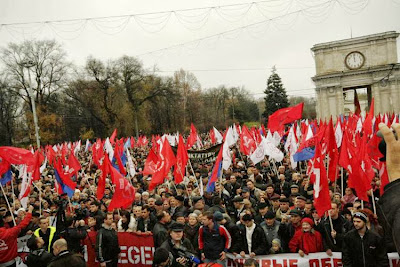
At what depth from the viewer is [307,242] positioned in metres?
6.08

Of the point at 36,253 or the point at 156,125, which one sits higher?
the point at 156,125

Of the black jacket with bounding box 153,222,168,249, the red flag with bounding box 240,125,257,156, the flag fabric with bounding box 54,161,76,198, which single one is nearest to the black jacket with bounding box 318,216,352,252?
the black jacket with bounding box 153,222,168,249

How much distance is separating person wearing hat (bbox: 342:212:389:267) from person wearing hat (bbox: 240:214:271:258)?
4.73 ft

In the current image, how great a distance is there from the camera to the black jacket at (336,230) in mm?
6108

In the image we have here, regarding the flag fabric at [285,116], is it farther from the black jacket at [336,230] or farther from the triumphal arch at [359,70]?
the triumphal arch at [359,70]

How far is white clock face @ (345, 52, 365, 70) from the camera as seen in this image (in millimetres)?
44219

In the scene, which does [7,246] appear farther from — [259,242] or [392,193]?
[392,193]

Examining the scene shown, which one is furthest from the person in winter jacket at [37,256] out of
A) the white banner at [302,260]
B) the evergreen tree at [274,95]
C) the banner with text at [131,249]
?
the evergreen tree at [274,95]

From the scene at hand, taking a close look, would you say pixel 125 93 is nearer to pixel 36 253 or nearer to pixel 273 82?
pixel 273 82

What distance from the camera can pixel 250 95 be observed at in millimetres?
84188

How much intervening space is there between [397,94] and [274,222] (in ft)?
146

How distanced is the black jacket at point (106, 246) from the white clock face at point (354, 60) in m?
44.3

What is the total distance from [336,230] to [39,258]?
5.23 metres

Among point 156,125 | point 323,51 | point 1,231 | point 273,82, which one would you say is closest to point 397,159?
point 1,231
